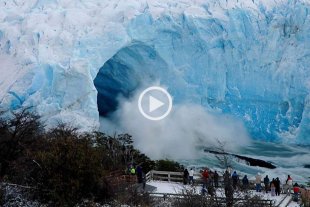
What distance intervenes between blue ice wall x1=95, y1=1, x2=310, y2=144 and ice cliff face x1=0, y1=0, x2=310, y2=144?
0.05 m

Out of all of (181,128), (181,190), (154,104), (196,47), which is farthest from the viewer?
(154,104)

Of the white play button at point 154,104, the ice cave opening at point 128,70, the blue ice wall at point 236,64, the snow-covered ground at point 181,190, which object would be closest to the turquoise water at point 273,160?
the blue ice wall at point 236,64

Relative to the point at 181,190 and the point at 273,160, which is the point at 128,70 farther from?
the point at 181,190

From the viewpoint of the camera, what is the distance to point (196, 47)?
24.5 m

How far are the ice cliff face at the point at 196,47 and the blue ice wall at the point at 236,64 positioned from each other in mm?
47

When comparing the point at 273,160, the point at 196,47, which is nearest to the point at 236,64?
the point at 196,47

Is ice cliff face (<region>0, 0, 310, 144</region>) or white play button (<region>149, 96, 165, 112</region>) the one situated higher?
ice cliff face (<region>0, 0, 310, 144</region>)

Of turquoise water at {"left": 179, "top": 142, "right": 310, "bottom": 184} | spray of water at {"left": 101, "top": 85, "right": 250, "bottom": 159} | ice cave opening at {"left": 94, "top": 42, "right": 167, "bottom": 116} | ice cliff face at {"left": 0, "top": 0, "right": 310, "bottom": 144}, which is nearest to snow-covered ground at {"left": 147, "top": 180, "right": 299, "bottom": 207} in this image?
turquoise water at {"left": 179, "top": 142, "right": 310, "bottom": 184}

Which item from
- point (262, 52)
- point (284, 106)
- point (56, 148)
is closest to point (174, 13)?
point (262, 52)

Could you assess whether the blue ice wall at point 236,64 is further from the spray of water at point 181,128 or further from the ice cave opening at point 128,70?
the spray of water at point 181,128

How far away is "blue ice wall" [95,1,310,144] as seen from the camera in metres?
24.2

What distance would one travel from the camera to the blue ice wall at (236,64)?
2420cm

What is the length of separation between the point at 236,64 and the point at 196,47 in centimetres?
216
